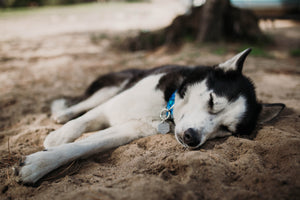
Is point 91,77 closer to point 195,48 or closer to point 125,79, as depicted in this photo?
point 125,79

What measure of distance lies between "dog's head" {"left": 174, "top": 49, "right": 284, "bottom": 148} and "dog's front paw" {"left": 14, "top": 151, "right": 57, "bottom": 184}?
120 cm

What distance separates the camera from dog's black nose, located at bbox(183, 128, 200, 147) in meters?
1.93

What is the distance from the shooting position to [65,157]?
1.93 meters

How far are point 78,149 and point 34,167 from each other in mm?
393

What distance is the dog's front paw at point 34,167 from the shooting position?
171cm

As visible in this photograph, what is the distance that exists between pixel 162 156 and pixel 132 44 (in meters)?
5.55

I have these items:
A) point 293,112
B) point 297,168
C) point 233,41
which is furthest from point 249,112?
point 233,41

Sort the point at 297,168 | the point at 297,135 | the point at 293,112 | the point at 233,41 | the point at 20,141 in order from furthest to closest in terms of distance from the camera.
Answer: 1. the point at 233,41
2. the point at 293,112
3. the point at 20,141
4. the point at 297,135
5. the point at 297,168

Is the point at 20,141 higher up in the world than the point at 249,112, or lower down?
lower down

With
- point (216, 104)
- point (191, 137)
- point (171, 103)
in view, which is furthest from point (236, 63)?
point (191, 137)

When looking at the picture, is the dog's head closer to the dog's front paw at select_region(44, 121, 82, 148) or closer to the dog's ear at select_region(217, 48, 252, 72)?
the dog's ear at select_region(217, 48, 252, 72)

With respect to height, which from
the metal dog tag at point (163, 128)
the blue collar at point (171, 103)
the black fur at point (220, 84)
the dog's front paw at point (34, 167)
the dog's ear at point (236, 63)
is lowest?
the metal dog tag at point (163, 128)

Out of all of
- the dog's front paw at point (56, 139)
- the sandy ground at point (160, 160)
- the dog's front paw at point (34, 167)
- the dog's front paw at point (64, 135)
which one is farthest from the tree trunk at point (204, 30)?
the dog's front paw at point (34, 167)

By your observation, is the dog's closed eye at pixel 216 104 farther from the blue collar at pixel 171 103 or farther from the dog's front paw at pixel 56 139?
the dog's front paw at pixel 56 139
